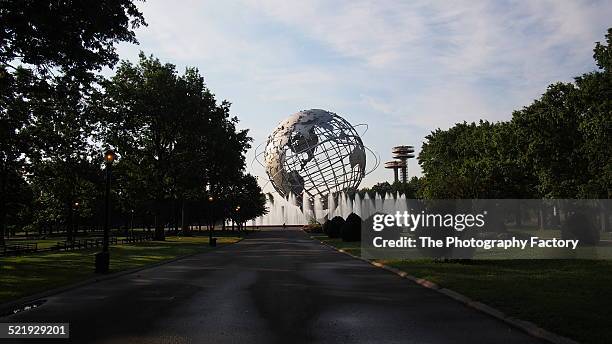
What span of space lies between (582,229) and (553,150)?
8.81 metres

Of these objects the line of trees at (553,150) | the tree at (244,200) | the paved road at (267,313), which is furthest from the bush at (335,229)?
the paved road at (267,313)

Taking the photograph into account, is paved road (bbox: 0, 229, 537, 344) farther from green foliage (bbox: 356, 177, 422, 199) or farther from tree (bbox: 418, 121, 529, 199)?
green foliage (bbox: 356, 177, 422, 199)

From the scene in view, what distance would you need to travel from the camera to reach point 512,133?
4256cm

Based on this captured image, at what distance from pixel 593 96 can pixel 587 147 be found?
3.27m

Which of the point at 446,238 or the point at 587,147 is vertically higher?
the point at 587,147

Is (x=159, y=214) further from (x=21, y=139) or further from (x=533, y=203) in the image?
(x=533, y=203)

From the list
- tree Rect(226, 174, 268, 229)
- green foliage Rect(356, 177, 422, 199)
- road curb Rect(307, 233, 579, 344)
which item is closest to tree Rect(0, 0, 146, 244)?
road curb Rect(307, 233, 579, 344)

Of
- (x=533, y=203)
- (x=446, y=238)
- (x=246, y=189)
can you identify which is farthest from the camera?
(x=246, y=189)

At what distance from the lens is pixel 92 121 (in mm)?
41281

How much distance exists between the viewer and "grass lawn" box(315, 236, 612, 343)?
335 inches

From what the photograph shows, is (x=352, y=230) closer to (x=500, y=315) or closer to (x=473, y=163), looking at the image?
(x=473, y=163)

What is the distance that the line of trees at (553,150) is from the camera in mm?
28469

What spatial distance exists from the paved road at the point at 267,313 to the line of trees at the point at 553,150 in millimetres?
11276

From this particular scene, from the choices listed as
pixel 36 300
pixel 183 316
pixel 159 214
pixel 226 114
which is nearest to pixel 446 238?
pixel 183 316
